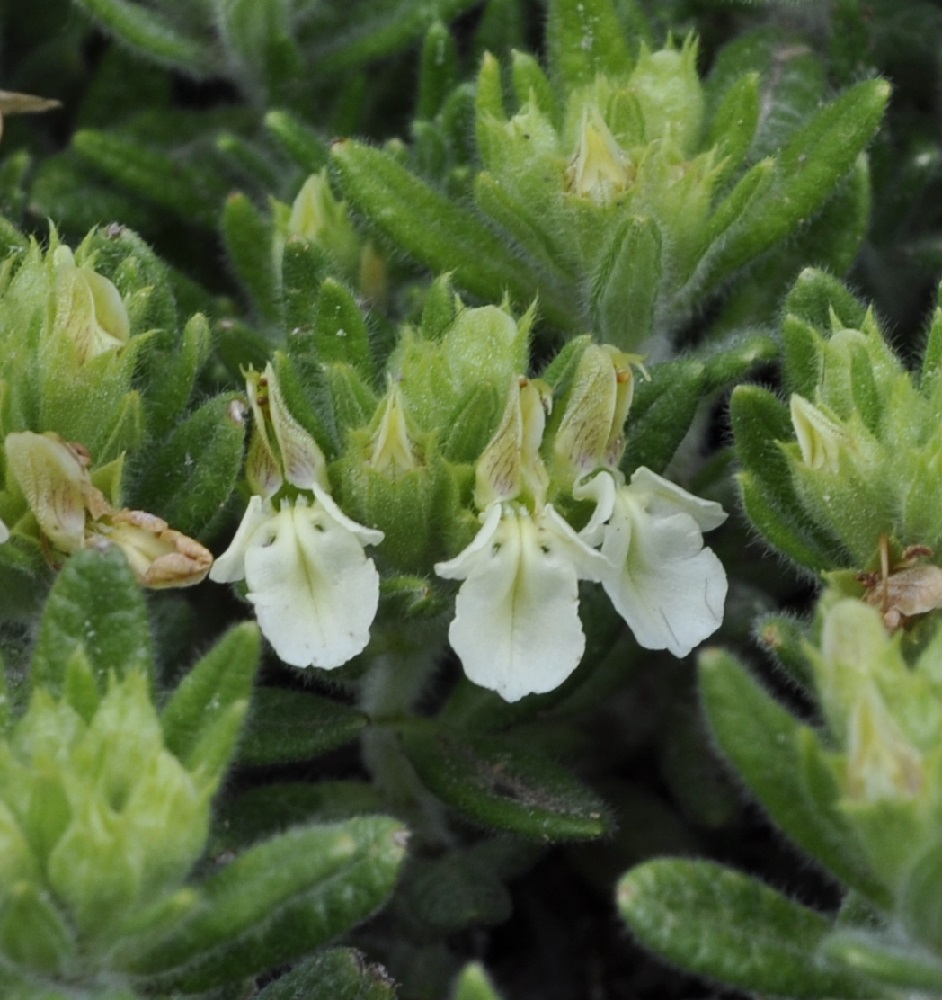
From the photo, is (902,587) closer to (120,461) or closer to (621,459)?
(621,459)

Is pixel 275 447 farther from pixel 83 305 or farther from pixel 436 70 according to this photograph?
pixel 436 70

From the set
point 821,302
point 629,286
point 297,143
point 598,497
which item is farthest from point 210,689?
point 297,143

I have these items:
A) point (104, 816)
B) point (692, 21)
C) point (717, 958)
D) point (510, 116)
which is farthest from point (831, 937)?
point (692, 21)

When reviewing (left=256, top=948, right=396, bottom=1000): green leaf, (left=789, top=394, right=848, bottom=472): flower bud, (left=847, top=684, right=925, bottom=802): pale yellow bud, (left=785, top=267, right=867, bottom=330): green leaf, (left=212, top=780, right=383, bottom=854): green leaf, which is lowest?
(left=212, top=780, right=383, bottom=854): green leaf

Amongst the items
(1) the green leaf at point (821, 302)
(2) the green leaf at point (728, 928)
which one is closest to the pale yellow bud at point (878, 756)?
(2) the green leaf at point (728, 928)

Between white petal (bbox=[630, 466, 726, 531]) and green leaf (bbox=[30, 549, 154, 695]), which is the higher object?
white petal (bbox=[630, 466, 726, 531])

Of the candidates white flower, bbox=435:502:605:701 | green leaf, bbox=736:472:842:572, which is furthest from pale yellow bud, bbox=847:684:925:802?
green leaf, bbox=736:472:842:572

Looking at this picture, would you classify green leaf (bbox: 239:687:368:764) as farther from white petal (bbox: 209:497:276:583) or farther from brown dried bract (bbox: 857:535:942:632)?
brown dried bract (bbox: 857:535:942:632)
